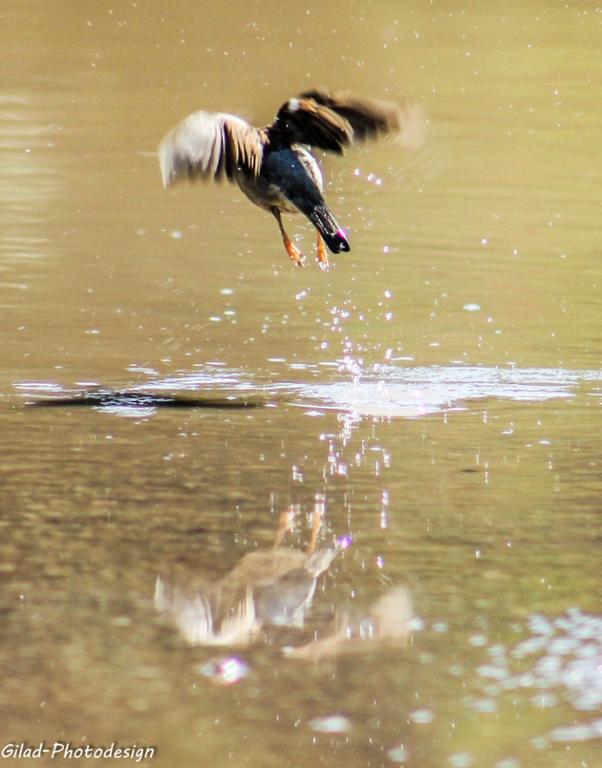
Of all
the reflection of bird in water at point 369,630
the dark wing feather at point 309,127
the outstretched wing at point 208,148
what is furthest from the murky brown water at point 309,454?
the outstretched wing at point 208,148

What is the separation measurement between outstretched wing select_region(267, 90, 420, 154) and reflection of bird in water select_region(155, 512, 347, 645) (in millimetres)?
2660

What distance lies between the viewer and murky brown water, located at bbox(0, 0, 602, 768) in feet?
12.5

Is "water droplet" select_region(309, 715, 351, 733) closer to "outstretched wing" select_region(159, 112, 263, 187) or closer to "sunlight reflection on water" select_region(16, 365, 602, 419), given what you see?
"sunlight reflection on water" select_region(16, 365, 602, 419)

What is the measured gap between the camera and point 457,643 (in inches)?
164

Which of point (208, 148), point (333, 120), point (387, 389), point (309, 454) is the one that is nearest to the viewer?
point (309, 454)

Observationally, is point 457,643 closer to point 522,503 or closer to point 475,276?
point 522,503

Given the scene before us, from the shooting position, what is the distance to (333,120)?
23.2 ft

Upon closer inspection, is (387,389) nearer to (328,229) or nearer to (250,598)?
(328,229)

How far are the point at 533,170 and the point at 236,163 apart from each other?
18.4ft

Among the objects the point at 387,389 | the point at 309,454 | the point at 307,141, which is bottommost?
the point at 309,454

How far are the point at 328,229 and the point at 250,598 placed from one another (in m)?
2.83

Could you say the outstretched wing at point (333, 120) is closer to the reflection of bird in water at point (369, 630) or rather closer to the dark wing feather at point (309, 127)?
the dark wing feather at point (309, 127)

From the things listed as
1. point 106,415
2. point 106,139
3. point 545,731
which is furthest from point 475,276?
point 545,731

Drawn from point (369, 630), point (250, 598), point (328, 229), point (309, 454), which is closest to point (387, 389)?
point (328, 229)
